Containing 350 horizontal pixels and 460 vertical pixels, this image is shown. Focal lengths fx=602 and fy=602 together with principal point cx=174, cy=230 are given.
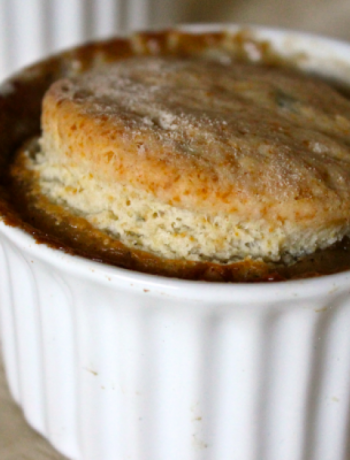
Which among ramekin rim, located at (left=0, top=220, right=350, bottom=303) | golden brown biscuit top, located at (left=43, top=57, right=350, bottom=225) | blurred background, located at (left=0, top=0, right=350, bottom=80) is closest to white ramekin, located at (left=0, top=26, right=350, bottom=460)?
ramekin rim, located at (left=0, top=220, right=350, bottom=303)

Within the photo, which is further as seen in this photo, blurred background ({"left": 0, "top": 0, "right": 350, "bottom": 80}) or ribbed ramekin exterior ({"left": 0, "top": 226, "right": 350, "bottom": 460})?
blurred background ({"left": 0, "top": 0, "right": 350, "bottom": 80})

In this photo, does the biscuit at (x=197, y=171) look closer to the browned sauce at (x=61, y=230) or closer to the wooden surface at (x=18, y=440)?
the browned sauce at (x=61, y=230)

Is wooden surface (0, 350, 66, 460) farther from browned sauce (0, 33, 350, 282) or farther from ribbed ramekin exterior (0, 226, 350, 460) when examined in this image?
browned sauce (0, 33, 350, 282)

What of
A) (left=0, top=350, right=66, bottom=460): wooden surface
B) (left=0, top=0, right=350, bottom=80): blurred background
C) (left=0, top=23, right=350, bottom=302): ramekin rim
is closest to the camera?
(left=0, top=23, right=350, bottom=302): ramekin rim

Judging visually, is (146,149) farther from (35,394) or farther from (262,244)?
(35,394)

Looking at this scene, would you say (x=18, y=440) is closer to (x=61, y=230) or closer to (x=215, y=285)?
(x=61, y=230)

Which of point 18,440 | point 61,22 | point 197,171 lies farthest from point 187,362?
point 61,22
